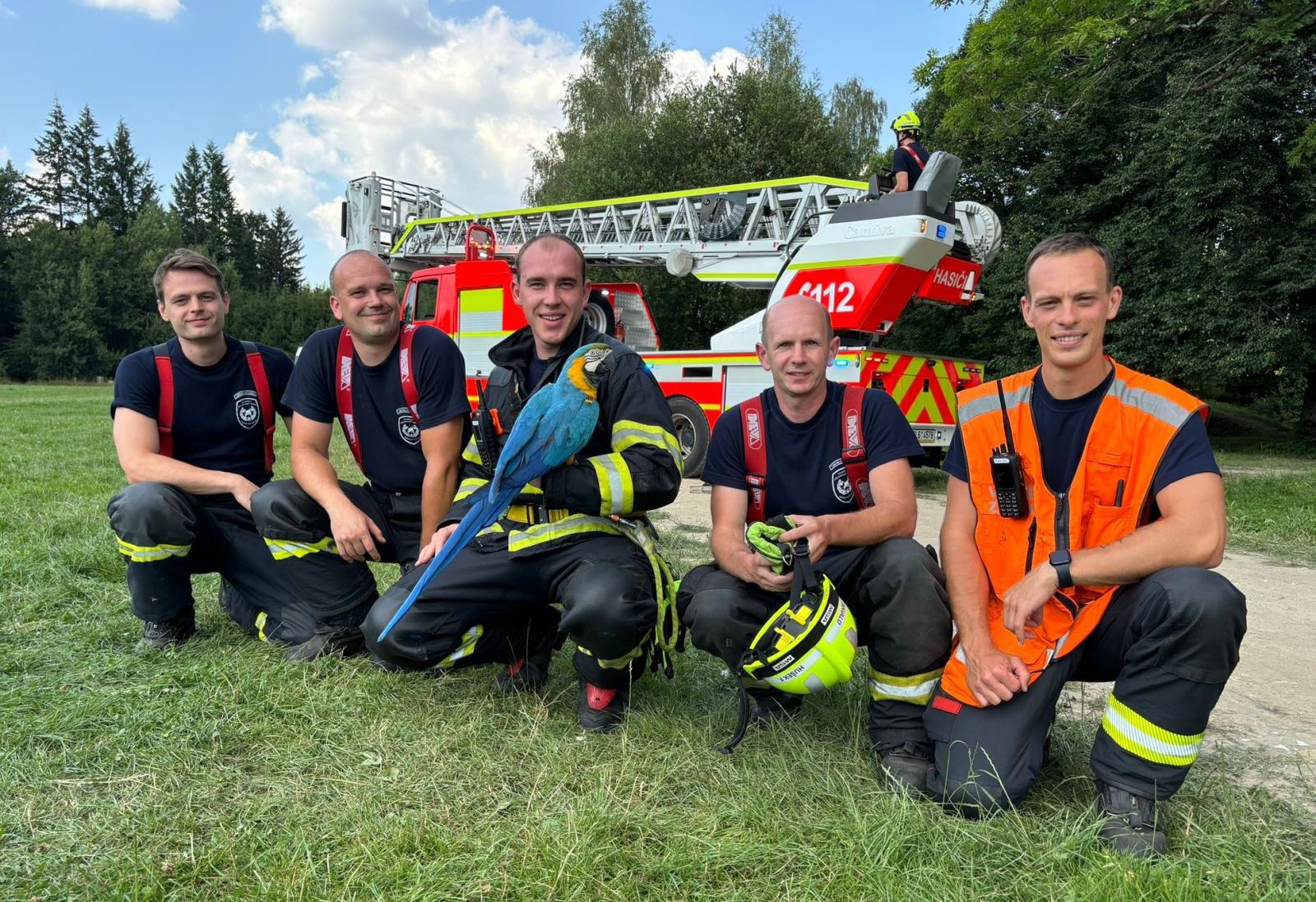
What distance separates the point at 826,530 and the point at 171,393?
8.99ft

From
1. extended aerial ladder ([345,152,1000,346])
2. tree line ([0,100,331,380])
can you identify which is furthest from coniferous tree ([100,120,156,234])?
extended aerial ladder ([345,152,1000,346])

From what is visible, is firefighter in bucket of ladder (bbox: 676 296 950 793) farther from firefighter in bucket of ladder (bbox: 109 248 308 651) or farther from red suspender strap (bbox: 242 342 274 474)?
red suspender strap (bbox: 242 342 274 474)

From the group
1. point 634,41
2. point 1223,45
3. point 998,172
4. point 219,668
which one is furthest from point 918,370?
point 634,41

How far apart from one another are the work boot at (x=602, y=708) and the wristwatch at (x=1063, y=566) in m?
1.36

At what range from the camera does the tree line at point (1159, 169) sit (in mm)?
9133

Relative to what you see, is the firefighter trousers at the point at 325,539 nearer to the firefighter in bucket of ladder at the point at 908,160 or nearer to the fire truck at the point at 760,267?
the fire truck at the point at 760,267

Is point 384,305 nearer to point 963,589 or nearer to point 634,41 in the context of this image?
point 963,589

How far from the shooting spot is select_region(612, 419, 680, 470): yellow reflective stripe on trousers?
2629 mm

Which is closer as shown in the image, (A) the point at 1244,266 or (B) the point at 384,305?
(B) the point at 384,305

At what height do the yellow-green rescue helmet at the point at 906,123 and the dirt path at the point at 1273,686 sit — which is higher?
the yellow-green rescue helmet at the point at 906,123

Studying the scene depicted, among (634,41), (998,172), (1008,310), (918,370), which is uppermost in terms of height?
(634,41)

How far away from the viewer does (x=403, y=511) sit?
10.9 ft

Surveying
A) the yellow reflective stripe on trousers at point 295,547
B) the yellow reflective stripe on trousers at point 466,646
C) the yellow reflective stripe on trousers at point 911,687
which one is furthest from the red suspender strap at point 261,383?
the yellow reflective stripe on trousers at point 911,687

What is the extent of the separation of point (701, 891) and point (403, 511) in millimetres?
2062
